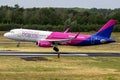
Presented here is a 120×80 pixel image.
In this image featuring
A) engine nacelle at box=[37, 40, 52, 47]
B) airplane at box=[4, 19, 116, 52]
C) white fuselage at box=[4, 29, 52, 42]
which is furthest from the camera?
white fuselage at box=[4, 29, 52, 42]

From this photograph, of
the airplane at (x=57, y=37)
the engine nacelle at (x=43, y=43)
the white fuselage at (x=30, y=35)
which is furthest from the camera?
the white fuselage at (x=30, y=35)

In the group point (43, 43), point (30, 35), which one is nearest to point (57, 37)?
point (30, 35)

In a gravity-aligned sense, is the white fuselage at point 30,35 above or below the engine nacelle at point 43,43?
above

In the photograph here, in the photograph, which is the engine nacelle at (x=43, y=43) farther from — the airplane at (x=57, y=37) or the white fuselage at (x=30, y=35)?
the white fuselage at (x=30, y=35)

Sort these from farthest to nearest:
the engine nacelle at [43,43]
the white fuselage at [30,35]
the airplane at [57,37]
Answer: the white fuselage at [30,35] < the airplane at [57,37] < the engine nacelle at [43,43]

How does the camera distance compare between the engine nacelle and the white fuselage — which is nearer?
the engine nacelle

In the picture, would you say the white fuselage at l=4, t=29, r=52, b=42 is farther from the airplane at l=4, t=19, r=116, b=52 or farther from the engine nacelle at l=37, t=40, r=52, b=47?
the engine nacelle at l=37, t=40, r=52, b=47

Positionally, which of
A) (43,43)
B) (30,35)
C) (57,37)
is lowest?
(43,43)

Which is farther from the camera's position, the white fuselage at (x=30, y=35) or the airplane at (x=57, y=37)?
the white fuselage at (x=30, y=35)

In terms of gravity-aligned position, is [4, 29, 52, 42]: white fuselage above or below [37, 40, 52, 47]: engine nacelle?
above

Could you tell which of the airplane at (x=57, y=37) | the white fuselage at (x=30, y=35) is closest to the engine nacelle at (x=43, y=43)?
the airplane at (x=57, y=37)

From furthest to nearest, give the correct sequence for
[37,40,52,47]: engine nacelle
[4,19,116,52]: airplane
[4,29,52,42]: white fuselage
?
[4,29,52,42]: white fuselage → [4,19,116,52]: airplane → [37,40,52,47]: engine nacelle

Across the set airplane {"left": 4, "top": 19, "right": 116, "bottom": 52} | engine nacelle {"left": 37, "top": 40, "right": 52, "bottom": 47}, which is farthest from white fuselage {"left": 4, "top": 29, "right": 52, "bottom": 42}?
engine nacelle {"left": 37, "top": 40, "right": 52, "bottom": 47}

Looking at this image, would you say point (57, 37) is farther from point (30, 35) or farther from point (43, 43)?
point (43, 43)
